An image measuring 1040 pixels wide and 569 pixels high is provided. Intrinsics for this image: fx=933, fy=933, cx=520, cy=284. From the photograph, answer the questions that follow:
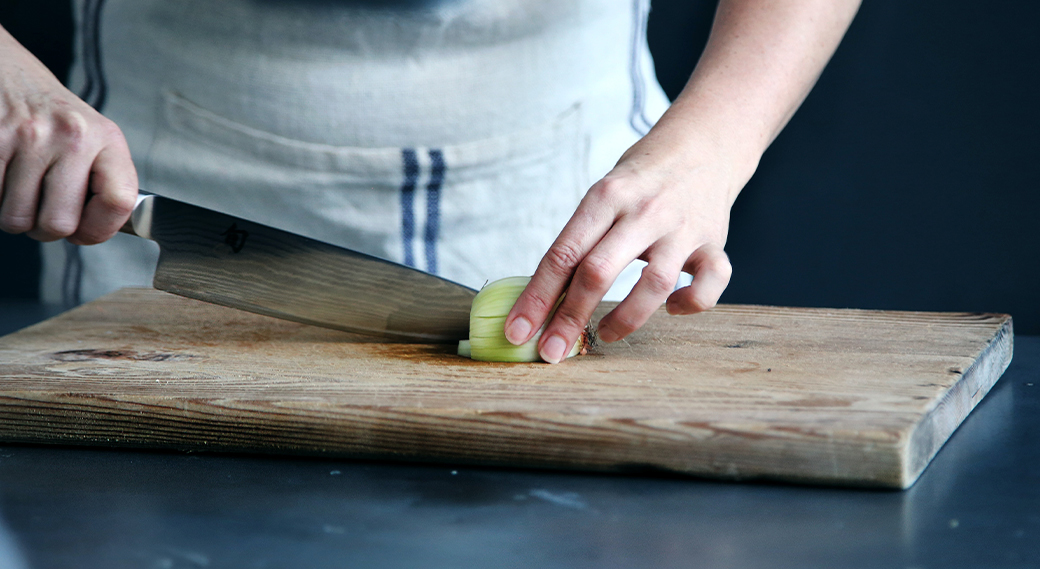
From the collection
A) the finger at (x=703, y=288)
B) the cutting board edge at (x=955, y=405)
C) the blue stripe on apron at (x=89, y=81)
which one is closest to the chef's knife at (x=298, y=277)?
the finger at (x=703, y=288)

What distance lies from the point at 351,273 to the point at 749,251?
4.67ft

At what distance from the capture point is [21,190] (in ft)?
3.21

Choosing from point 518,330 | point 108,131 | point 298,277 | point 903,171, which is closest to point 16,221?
point 108,131

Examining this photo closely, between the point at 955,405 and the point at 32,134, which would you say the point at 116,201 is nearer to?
the point at 32,134

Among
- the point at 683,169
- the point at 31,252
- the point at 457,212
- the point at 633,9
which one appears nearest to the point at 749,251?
the point at 633,9

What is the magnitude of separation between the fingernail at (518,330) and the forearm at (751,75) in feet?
0.97

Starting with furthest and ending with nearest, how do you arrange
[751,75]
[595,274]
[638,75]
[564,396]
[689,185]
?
[638,75] → [751,75] → [689,185] → [595,274] → [564,396]

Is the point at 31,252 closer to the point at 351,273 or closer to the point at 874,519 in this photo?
the point at 351,273

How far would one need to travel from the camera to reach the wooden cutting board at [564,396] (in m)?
0.72

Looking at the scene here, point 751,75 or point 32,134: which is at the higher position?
point 751,75

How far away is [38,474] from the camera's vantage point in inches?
29.8

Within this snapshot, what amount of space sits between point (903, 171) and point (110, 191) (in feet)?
5.96

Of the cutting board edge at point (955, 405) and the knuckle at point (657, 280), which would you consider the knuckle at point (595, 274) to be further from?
the cutting board edge at point (955, 405)

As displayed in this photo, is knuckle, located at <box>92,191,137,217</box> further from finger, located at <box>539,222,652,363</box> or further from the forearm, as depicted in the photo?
the forearm
